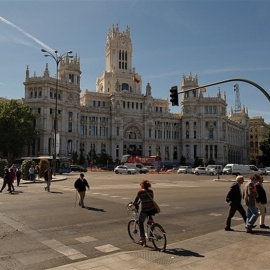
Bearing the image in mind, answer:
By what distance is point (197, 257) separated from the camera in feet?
26.3

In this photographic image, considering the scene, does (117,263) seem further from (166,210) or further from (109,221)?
(166,210)

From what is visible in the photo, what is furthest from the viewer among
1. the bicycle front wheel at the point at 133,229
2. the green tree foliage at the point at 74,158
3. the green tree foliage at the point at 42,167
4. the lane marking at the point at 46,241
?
the green tree foliage at the point at 74,158

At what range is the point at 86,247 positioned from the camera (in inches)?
363


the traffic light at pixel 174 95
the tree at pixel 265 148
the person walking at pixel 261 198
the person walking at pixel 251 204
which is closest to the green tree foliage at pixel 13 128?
the traffic light at pixel 174 95

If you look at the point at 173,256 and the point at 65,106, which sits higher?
the point at 65,106

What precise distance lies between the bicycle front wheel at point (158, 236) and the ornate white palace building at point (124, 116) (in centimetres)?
7885

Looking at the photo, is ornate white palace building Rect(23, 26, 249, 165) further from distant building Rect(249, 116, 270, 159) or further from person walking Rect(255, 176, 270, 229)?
person walking Rect(255, 176, 270, 229)

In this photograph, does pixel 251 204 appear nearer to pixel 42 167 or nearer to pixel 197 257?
pixel 197 257

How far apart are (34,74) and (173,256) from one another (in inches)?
3406

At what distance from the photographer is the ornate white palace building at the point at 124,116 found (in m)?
87.9

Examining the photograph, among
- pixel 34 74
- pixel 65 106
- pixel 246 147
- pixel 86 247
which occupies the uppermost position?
pixel 34 74

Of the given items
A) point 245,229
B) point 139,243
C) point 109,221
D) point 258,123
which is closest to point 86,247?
point 139,243

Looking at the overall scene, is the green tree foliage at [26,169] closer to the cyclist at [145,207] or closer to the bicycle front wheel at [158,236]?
the cyclist at [145,207]

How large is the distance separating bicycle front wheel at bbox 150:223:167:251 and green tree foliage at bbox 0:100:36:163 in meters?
67.6
